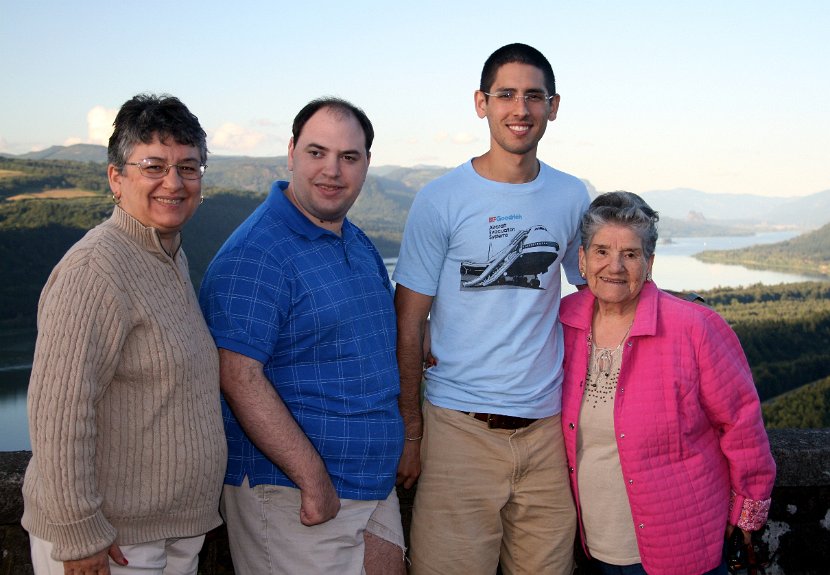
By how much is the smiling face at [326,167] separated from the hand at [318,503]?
2.85 ft

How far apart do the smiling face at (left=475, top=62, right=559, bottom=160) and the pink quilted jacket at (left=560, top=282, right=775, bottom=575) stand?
0.78 metres

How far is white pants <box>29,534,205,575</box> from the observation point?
1794 millimetres

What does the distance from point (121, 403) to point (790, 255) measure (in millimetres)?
145111

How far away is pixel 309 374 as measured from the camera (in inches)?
88.1

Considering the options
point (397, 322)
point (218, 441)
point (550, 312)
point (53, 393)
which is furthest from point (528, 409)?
point (53, 393)

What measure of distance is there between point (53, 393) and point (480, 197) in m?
1.60

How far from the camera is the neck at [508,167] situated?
2662mm

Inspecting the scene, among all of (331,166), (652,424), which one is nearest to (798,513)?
(652,424)

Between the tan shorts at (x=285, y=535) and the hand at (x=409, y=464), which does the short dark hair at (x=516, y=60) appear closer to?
the hand at (x=409, y=464)

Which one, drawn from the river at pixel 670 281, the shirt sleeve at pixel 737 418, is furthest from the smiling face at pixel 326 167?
the shirt sleeve at pixel 737 418

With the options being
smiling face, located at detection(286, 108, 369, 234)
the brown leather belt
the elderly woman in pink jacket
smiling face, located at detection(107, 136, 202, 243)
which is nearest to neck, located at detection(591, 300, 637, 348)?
the elderly woman in pink jacket

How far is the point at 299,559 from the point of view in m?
2.25

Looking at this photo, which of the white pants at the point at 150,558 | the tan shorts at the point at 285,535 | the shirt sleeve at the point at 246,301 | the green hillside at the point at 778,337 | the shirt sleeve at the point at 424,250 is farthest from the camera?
the green hillside at the point at 778,337

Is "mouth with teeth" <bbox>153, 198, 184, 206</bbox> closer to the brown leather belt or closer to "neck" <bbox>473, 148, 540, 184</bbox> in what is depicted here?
"neck" <bbox>473, 148, 540, 184</bbox>
